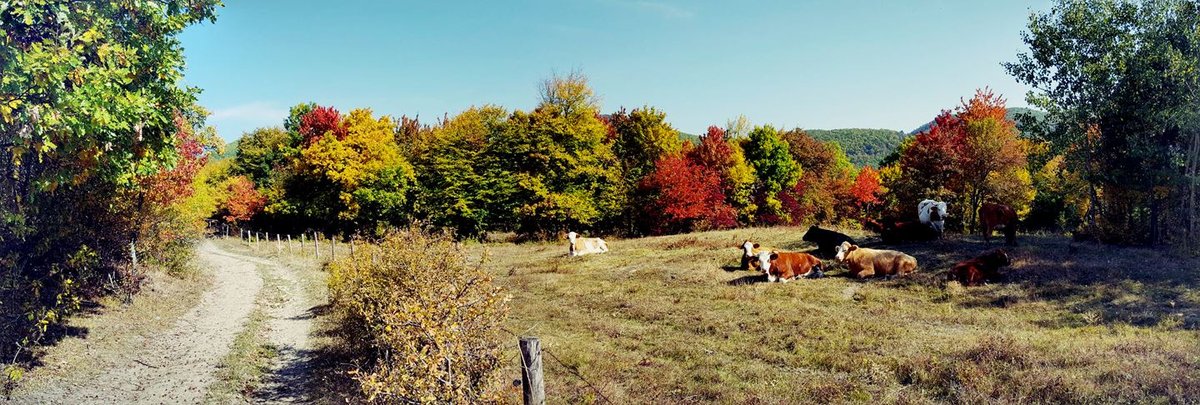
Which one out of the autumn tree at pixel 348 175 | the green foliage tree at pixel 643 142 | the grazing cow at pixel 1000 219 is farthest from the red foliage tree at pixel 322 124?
the grazing cow at pixel 1000 219

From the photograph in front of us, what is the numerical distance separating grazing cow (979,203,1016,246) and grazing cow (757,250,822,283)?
6.83 metres

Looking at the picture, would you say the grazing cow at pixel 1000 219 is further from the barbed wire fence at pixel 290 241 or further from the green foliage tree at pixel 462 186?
the green foliage tree at pixel 462 186

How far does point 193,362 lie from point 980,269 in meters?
19.5

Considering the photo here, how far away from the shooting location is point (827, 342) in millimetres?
11234

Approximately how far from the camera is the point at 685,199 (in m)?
42.8

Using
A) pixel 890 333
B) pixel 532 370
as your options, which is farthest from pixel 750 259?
pixel 532 370

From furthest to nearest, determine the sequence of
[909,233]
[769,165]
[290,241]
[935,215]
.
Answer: [769,165]
[290,241]
[935,215]
[909,233]

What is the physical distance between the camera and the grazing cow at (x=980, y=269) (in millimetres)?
15609

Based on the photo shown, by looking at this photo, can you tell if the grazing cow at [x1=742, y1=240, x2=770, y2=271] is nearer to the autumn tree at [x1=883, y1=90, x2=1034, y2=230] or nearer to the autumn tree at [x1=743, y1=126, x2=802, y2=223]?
the autumn tree at [x1=883, y1=90, x2=1034, y2=230]

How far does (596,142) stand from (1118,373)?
4029cm

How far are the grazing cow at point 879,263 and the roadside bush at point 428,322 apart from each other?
13.1 metres

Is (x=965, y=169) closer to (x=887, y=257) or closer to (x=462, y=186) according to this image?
(x=887, y=257)

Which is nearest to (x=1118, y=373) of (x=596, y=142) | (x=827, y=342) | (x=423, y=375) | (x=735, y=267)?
(x=827, y=342)

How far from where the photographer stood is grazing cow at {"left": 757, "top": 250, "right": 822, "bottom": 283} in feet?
60.9
